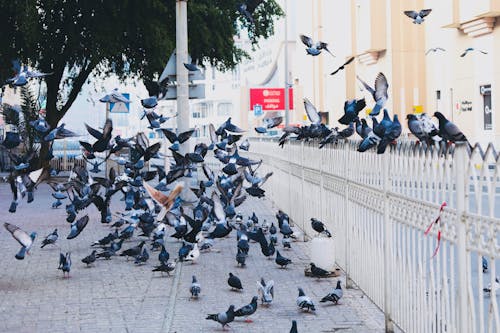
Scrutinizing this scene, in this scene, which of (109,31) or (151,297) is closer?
(151,297)

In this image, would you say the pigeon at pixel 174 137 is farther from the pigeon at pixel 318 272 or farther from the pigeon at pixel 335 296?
the pigeon at pixel 335 296

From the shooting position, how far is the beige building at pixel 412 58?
40438 millimetres

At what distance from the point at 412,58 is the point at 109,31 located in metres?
27.1

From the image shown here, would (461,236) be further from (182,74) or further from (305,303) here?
(182,74)

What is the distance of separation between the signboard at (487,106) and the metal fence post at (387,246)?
109 feet

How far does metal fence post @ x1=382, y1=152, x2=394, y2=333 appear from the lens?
817cm

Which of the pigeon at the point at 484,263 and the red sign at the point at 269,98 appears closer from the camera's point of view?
the pigeon at the point at 484,263

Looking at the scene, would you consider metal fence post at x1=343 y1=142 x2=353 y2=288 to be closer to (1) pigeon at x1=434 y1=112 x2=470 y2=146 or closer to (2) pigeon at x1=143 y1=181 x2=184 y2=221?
(2) pigeon at x1=143 y1=181 x2=184 y2=221

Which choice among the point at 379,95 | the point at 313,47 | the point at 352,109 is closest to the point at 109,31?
the point at 313,47

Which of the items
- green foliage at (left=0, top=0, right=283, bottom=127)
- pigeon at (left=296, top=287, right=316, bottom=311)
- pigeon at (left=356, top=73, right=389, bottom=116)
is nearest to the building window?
green foliage at (left=0, top=0, right=283, bottom=127)

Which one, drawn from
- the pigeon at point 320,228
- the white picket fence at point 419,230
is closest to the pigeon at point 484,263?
the white picket fence at point 419,230

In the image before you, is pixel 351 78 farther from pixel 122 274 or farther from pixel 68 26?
pixel 122 274

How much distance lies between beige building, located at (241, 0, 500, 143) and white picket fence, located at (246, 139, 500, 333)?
11582mm

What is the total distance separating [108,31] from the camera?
1255 inches
